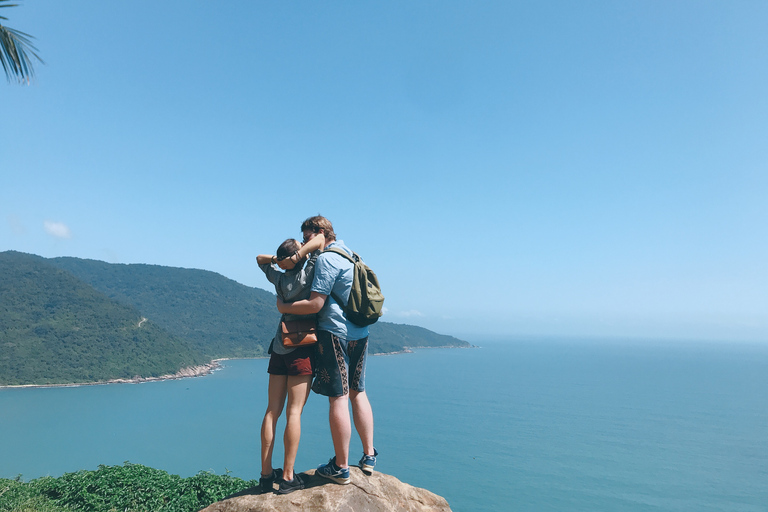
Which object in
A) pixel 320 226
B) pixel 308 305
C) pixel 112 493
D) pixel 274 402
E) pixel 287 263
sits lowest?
pixel 112 493

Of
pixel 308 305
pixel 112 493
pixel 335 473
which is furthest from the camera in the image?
pixel 112 493

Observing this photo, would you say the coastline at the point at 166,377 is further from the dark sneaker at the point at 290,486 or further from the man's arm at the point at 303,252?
the man's arm at the point at 303,252

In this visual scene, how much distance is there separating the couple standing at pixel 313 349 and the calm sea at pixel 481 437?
31361 millimetres

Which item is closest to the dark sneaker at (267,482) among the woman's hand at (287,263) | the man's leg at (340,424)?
the man's leg at (340,424)

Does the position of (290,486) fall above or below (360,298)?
below

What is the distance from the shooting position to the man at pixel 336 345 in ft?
10.4

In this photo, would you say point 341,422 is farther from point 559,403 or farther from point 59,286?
point 59,286

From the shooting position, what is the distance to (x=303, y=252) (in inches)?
127

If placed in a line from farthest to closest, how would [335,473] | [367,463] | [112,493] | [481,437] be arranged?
1. [481,437]
2. [112,493]
3. [367,463]
4. [335,473]

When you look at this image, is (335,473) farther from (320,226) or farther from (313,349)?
(320,226)

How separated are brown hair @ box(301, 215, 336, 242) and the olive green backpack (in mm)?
223

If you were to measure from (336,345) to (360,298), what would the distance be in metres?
0.38

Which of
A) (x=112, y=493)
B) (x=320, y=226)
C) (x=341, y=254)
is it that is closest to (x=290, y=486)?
(x=341, y=254)

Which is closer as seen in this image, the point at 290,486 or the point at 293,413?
the point at 293,413
